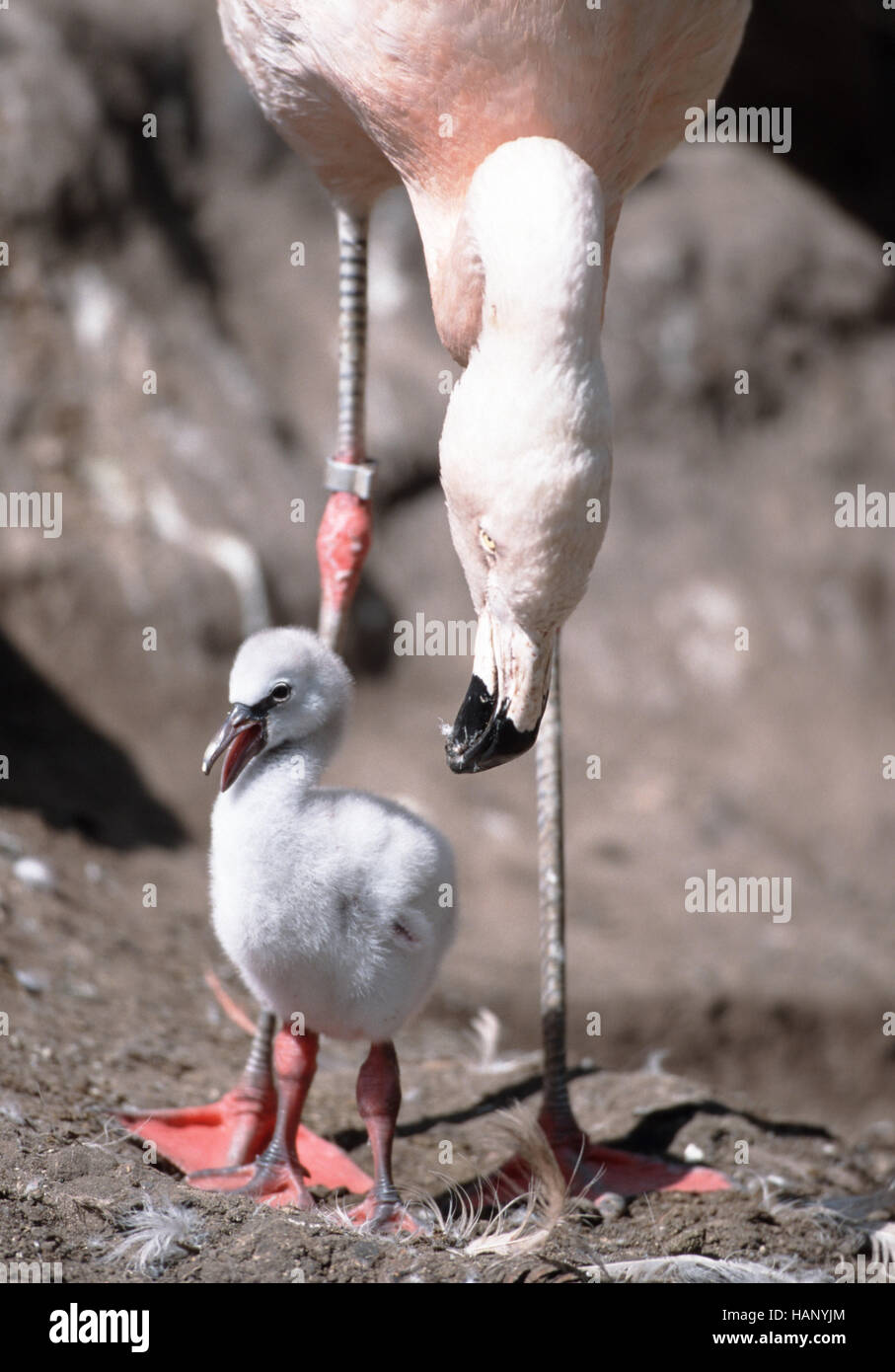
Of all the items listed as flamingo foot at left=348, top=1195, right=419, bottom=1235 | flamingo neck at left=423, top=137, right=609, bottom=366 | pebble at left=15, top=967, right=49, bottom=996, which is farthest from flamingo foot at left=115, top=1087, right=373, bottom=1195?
flamingo neck at left=423, top=137, right=609, bottom=366

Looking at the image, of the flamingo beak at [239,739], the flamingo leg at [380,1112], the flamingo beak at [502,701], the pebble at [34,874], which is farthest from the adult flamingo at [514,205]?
the pebble at [34,874]

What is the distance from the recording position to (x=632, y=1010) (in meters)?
5.24

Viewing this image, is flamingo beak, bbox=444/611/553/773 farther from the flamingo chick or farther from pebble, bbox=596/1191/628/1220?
pebble, bbox=596/1191/628/1220

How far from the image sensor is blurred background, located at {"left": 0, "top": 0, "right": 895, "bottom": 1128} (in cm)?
550

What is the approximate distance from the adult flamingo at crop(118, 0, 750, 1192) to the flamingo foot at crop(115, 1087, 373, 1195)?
1 centimetres

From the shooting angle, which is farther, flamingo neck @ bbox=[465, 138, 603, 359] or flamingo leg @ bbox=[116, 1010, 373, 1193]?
flamingo leg @ bbox=[116, 1010, 373, 1193]

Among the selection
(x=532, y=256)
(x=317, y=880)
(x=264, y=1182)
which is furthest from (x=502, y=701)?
(x=264, y=1182)

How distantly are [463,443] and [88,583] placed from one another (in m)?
3.85

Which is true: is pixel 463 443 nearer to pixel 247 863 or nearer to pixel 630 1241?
pixel 247 863

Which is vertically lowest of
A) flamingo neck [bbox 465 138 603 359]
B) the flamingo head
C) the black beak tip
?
the black beak tip

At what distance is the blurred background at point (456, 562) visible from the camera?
5.50 metres

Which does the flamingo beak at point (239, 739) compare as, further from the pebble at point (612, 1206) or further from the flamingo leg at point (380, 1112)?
the pebble at point (612, 1206)

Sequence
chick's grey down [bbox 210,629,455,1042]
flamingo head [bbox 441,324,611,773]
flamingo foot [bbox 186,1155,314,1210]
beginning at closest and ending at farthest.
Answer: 1. flamingo head [bbox 441,324,611,773]
2. chick's grey down [bbox 210,629,455,1042]
3. flamingo foot [bbox 186,1155,314,1210]

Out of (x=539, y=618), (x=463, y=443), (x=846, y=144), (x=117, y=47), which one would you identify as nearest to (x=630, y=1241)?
(x=539, y=618)
